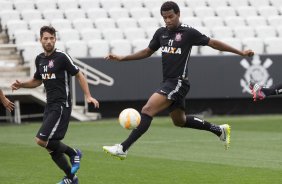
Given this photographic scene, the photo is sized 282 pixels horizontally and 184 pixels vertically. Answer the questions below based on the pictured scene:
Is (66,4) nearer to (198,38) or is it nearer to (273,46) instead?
(273,46)

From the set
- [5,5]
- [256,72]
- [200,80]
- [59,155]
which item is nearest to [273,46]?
[256,72]

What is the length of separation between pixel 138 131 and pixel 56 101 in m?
1.46

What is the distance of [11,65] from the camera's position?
79.1ft

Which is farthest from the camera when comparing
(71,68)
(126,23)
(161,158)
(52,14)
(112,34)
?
(126,23)

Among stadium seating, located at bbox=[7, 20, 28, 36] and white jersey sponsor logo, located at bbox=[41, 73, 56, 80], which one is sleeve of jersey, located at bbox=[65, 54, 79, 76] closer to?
white jersey sponsor logo, located at bbox=[41, 73, 56, 80]

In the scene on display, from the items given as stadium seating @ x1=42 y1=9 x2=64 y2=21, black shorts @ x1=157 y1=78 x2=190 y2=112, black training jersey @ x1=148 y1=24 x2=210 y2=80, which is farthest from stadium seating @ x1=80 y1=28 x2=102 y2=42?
black shorts @ x1=157 y1=78 x2=190 y2=112

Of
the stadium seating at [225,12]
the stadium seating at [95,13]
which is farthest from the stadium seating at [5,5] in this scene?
the stadium seating at [225,12]

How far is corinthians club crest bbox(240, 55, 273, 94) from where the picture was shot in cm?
2561

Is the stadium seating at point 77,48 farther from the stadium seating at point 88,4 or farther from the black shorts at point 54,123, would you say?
the black shorts at point 54,123

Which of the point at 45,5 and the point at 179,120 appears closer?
the point at 179,120

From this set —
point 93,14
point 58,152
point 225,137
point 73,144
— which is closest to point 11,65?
point 93,14

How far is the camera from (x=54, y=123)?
10.4 metres

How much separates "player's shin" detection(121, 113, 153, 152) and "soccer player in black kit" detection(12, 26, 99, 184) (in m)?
0.89

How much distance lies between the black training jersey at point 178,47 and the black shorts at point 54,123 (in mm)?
1948
